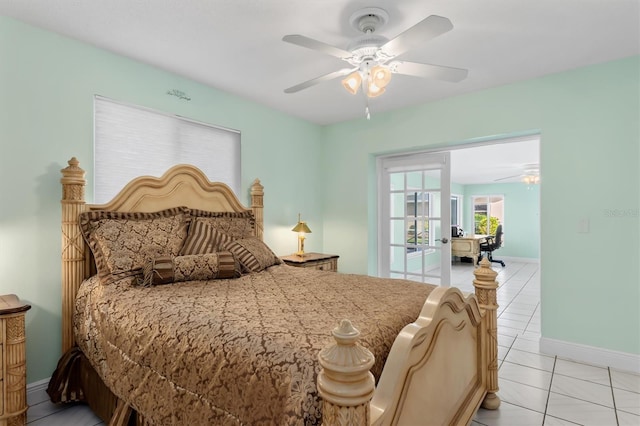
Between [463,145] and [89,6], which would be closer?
[89,6]

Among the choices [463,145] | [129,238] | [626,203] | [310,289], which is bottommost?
[310,289]

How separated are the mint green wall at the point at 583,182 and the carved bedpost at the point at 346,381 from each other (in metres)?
2.84

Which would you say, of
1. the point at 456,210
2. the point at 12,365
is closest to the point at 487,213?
the point at 456,210

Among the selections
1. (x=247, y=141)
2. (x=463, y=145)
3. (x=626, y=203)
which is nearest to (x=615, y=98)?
(x=626, y=203)

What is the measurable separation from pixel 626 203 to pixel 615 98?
33.2 inches

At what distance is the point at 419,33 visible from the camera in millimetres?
1615

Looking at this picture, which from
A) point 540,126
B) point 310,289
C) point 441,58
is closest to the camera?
point 310,289

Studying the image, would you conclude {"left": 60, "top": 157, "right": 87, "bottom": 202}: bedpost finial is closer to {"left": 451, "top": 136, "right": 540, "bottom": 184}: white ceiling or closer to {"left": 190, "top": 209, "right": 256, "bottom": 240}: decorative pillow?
{"left": 190, "top": 209, "right": 256, "bottom": 240}: decorative pillow

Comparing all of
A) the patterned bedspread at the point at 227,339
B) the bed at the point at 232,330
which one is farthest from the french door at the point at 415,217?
the patterned bedspread at the point at 227,339

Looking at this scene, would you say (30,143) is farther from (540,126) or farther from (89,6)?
(540,126)

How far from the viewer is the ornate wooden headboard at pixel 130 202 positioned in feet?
7.41

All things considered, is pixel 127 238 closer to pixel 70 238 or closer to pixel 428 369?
pixel 70 238

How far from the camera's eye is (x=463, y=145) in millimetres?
3598

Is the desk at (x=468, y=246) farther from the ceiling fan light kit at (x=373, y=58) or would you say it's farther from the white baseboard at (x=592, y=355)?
the ceiling fan light kit at (x=373, y=58)
